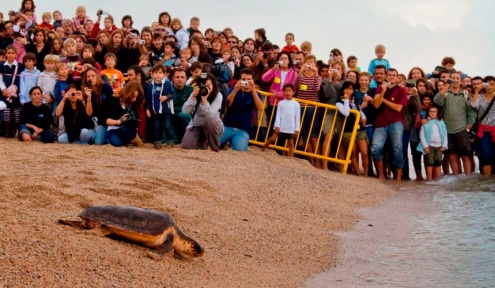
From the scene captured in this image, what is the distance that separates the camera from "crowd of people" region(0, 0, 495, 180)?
11188 mm

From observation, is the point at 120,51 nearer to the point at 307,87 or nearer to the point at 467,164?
the point at 307,87

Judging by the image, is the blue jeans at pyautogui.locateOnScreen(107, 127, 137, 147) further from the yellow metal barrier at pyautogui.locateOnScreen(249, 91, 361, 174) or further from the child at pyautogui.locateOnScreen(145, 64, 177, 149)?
the yellow metal barrier at pyautogui.locateOnScreen(249, 91, 361, 174)

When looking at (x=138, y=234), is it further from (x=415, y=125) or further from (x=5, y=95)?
(x=415, y=125)

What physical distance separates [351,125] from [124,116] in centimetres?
413

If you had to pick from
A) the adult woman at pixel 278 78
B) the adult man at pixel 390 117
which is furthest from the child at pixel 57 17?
the adult man at pixel 390 117

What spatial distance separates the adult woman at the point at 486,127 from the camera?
41.8 ft

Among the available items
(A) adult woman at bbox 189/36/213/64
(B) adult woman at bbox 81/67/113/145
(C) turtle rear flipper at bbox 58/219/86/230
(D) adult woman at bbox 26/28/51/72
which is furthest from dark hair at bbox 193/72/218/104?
(C) turtle rear flipper at bbox 58/219/86/230

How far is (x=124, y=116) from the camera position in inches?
426

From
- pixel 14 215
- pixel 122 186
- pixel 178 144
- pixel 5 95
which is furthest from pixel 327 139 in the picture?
pixel 14 215

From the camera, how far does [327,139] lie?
12.9 m

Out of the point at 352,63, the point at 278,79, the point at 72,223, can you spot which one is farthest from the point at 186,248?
the point at 352,63

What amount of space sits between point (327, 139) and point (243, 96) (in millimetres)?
1819

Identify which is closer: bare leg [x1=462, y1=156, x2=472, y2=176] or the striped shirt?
the striped shirt

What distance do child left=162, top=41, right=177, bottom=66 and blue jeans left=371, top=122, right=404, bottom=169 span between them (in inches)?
144
